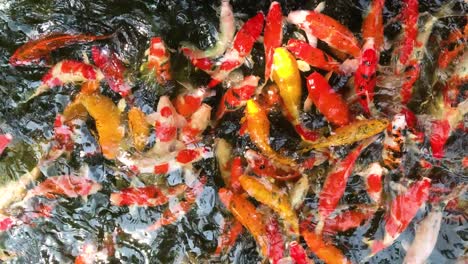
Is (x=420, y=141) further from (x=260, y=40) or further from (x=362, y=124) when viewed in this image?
(x=260, y=40)

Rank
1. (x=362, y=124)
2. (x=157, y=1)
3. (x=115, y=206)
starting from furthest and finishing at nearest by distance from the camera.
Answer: (x=157, y=1) → (x=115, y=206) → (x=362, y=124)

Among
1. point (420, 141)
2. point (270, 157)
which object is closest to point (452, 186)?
point (420, 141)

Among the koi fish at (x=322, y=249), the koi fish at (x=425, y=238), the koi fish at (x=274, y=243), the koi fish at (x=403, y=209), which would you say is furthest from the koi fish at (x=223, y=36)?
the koi fish at (x=425, y=238)

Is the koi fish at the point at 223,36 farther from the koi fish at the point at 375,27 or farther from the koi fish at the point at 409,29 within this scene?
the koi fish at the point at 409,29

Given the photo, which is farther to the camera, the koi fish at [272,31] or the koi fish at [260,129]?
the koi fish at [272,31]

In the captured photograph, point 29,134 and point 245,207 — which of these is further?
point 29,134

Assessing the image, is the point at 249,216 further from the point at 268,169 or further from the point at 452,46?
the point at 452,46
